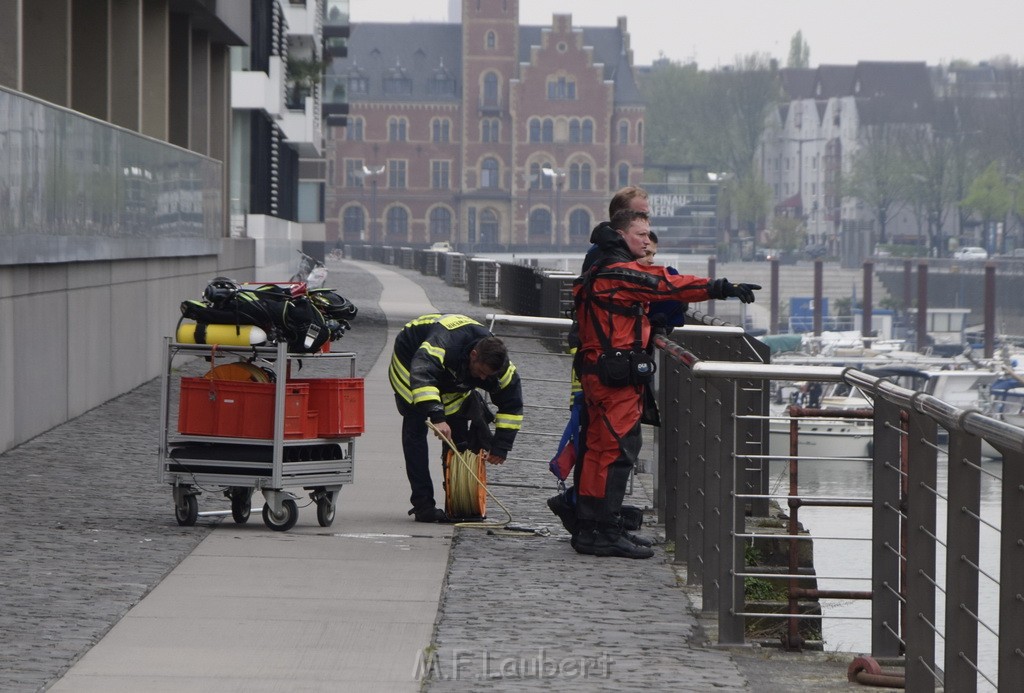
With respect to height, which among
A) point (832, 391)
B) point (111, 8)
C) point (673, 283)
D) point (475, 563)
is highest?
point (111, 8)

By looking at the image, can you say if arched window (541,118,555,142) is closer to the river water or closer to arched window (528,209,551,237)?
arched window (528,209,551,237)

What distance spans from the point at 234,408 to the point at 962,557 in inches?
202

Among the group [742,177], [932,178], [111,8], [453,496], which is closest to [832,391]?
[111,8]

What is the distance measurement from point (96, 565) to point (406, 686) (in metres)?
2.75

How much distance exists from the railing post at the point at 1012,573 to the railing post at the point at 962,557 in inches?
17.7

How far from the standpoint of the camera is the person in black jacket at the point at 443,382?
30.0 feet

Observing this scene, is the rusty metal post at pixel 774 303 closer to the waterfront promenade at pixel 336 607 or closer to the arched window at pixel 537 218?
the arched window at pixel 537 218

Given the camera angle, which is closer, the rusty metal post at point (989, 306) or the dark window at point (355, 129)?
the rusty metal post at point (989, 306)

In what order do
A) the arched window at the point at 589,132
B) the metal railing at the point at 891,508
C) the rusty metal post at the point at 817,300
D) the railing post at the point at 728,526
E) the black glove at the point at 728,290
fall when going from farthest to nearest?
→ the arched window at the point at 589,132 → the rusty metal post at the point at 817,300 → the black glove at the point at 728,290 → the railing post at the point at 728,526 → the metal railing at the point at 891,508

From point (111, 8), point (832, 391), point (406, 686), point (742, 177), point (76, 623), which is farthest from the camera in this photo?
point (742, 177)

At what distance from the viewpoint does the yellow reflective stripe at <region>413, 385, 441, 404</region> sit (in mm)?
9141

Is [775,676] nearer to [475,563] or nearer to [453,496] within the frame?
[475,563]

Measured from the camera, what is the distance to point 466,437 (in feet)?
31.5

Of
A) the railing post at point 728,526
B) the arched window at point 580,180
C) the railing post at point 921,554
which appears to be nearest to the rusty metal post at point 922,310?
the arched window at point 580,180
